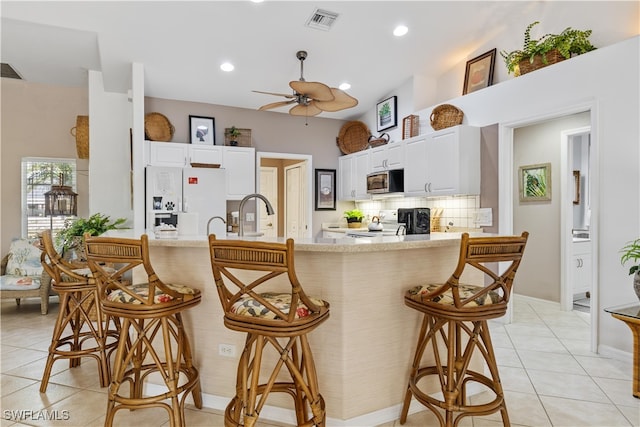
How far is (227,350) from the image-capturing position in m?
2.26

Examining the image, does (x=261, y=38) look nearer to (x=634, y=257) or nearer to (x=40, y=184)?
(x=634, y=257)

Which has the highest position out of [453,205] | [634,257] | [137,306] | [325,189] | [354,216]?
[325,189]

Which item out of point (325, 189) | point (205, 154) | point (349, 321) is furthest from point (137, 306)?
point (325, 189)

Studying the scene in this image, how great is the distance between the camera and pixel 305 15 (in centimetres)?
386

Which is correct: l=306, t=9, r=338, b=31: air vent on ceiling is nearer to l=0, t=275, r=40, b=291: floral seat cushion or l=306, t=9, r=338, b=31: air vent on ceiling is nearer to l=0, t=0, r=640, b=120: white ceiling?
l=0, t=0, r=640, b=120: white ceiling

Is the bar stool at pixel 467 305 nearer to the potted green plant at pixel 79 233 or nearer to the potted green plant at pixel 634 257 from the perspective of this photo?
the potted green plant at pixel 634 257

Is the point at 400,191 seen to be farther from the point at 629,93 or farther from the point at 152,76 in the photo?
the point at 152,76

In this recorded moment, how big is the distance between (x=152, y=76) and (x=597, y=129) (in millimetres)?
4755

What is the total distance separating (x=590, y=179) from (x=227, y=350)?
3230 mm

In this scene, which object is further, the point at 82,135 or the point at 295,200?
the point at 295,200

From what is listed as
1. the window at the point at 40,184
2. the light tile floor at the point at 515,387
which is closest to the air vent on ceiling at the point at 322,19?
the light tile floor at the point at 515,387

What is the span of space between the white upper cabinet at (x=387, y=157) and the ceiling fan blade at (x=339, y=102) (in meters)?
1.64

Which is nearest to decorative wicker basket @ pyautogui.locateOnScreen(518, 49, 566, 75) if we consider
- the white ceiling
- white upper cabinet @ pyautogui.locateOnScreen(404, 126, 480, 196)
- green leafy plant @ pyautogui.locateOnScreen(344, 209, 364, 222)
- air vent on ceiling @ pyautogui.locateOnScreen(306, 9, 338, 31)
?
the white ceiling

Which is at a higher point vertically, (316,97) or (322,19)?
(322,19)
